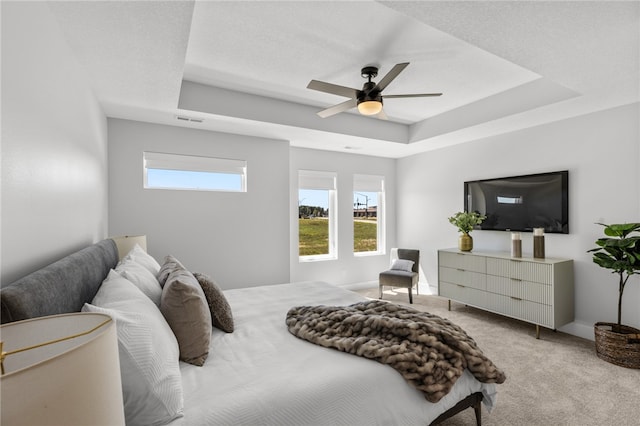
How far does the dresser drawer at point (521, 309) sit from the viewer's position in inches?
127

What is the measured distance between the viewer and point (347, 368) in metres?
1.45

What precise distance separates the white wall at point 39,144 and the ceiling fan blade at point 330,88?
156cm

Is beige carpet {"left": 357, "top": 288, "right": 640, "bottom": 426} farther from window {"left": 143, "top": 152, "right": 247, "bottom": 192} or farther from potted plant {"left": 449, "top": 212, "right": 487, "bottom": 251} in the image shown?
window {"left": 143, "top": 152, "right": 247, "bottom": 192}

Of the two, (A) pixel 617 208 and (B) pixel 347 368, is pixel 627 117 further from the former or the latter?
(B) pixel 347 368

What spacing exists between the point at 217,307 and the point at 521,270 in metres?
3.24

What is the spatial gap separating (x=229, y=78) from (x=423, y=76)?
191cm

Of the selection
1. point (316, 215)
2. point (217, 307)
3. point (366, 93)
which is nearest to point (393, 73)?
point (366, 93)

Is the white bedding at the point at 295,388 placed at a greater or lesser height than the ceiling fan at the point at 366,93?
lesser

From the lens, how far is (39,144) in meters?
1.36

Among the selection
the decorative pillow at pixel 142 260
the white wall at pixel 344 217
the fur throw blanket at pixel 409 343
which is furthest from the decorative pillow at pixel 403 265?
the decorative pillow at pixel 142 260

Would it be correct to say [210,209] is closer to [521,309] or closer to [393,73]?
[393,73]

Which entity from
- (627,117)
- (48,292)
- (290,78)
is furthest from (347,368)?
(627,117)

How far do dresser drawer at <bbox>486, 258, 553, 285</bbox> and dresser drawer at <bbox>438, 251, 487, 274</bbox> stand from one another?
90 mm

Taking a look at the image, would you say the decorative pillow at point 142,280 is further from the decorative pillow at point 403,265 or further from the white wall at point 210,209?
the decorative pillow at point 403,265
